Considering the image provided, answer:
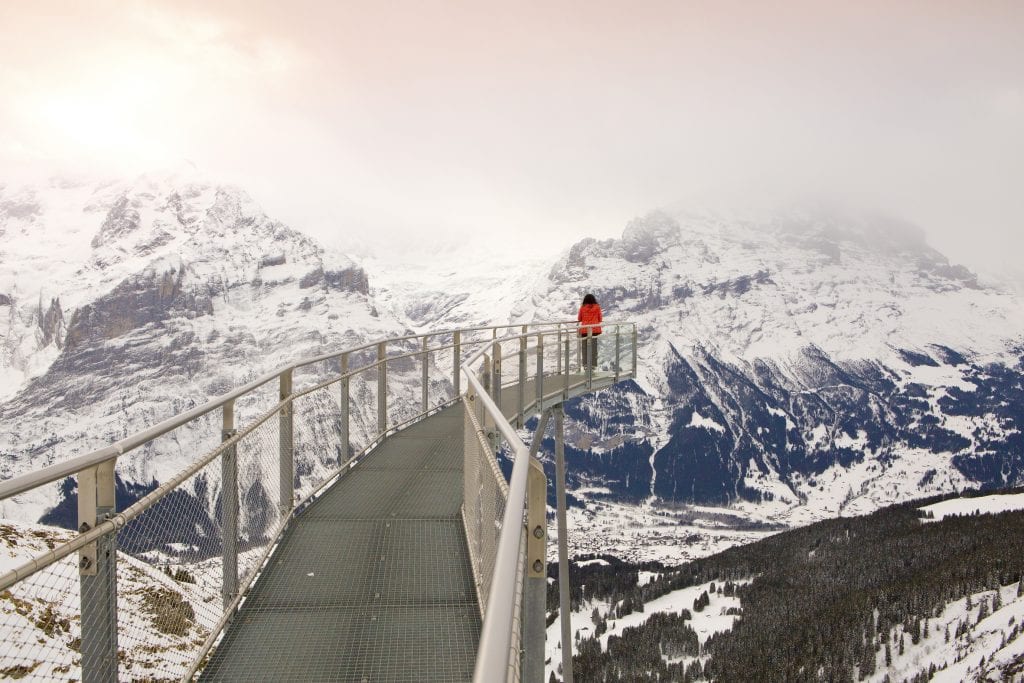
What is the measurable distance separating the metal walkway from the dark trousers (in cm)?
925

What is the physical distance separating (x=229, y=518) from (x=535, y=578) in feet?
10.9

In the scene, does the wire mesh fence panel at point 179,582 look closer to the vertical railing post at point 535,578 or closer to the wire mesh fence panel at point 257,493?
the wire mesh fence panel at point 257,493

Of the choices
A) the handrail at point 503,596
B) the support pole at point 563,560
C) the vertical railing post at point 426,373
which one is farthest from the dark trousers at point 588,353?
the handrail at point 503,596

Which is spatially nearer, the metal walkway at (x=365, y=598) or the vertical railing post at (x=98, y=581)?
the vertical railing post at (x=98, y=581)

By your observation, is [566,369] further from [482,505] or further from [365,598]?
[482,505]

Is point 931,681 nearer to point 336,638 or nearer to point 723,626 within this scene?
point 723,626

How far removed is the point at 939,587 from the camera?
265ft

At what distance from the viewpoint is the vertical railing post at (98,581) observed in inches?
135

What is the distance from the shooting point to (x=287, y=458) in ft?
24.4

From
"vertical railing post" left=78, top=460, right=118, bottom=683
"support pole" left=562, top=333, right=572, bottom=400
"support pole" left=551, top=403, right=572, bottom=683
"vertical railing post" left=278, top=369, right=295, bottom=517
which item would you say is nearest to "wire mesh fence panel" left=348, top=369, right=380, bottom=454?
"vertical railing post" left=278, top=369, right=295, bottom=517

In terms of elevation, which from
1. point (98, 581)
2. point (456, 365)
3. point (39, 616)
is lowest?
point (39, 616)

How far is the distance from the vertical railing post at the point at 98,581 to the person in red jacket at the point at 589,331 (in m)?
14.1

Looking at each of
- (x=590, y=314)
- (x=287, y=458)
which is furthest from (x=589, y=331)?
(x=287, y=458)

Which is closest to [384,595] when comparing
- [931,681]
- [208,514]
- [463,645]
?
[463,645]
